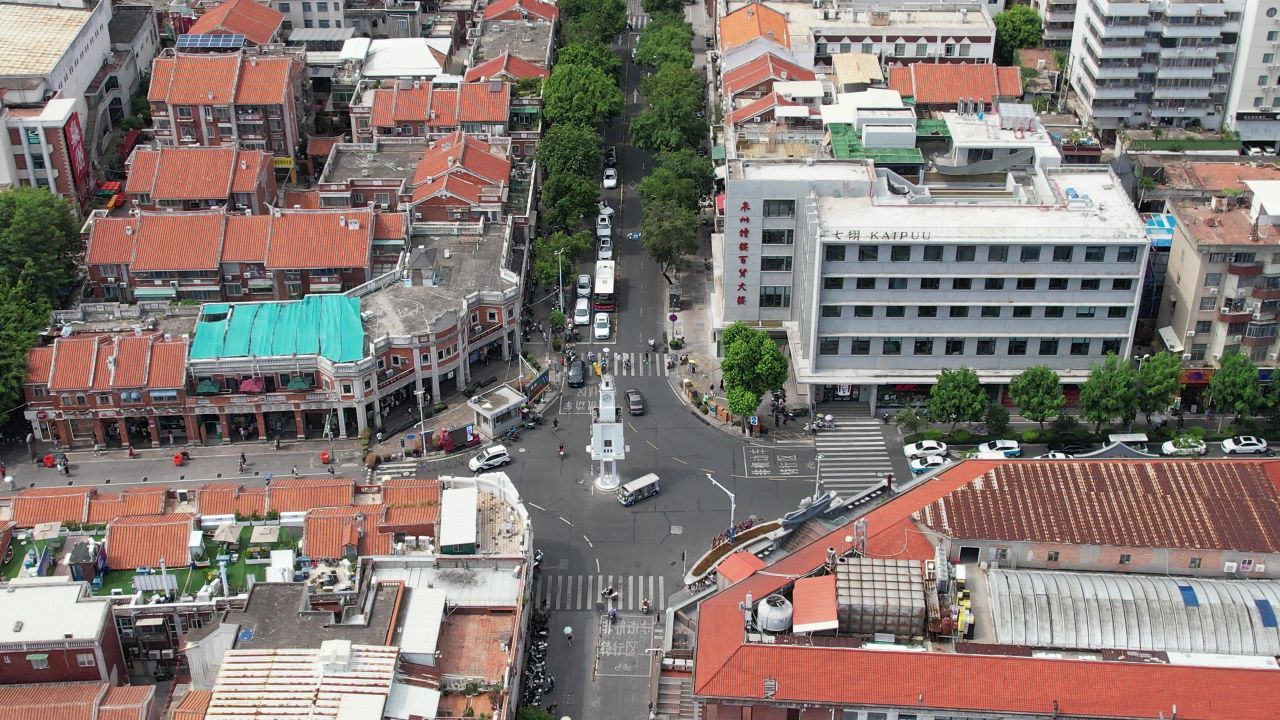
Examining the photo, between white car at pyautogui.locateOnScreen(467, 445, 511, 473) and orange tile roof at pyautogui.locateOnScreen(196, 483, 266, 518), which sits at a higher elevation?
orange tile roof at pyautogui.locateOnScreen(196, 483, 266, 518)

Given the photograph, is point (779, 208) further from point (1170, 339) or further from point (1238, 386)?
point (1238, 386)

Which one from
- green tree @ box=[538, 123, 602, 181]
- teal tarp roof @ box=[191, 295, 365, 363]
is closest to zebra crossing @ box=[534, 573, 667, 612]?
teal tarp roof @ box=[191, 295, 365, 363]

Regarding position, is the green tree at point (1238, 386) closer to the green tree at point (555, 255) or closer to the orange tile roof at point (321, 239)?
the green tree at point (555, 255)

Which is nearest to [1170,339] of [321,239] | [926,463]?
[926,463]

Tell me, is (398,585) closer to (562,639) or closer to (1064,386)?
(562,639)

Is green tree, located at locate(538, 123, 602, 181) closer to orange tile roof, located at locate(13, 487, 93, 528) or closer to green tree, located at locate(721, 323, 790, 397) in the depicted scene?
green tree, located at locate(721, 323, 790, 397)

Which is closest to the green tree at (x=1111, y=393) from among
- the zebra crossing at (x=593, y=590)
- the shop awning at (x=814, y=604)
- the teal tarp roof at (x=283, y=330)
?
the shop awning at (x=814, y=604)

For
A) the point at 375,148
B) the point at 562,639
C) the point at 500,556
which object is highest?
the point at 375,148

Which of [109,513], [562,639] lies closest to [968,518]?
[562,639]
